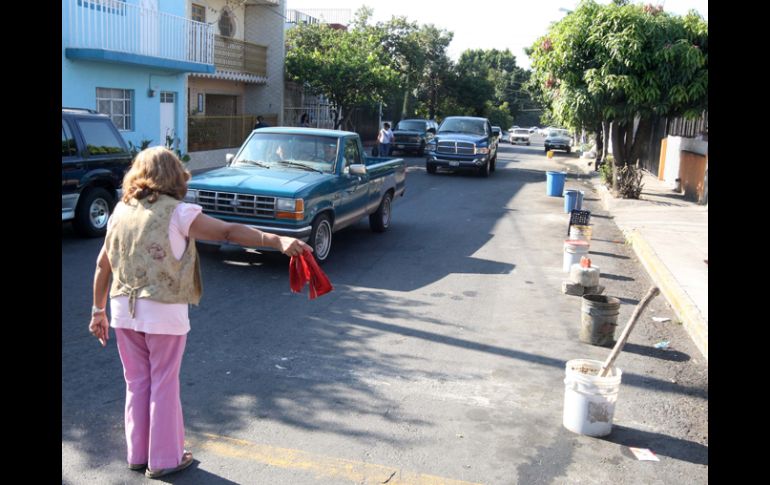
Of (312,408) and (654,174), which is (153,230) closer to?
(312,408)

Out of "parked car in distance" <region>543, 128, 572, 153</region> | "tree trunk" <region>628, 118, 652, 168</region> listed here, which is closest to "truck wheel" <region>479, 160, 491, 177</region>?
"tree trunk" <region>628, 118, 652, 168</region>

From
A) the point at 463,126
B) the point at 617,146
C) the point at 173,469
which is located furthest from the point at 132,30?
the point at 173,469

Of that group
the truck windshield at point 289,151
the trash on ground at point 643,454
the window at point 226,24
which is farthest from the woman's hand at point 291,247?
the window at point 226,24

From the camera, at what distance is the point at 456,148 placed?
25.0 m

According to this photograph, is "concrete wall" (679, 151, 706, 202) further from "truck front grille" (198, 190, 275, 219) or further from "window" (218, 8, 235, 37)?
"window" (218, 8, 235, 37)

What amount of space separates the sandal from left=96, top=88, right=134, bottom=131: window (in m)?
16.8

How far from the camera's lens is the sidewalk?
855 centimetres

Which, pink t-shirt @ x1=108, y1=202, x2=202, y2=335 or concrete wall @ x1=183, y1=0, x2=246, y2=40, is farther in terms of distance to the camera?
concrete wall @ x1=183, y1=0, x2=246, y2=40

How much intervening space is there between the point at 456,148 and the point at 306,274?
21261 millimetres

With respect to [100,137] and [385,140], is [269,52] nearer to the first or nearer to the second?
[385,140]
